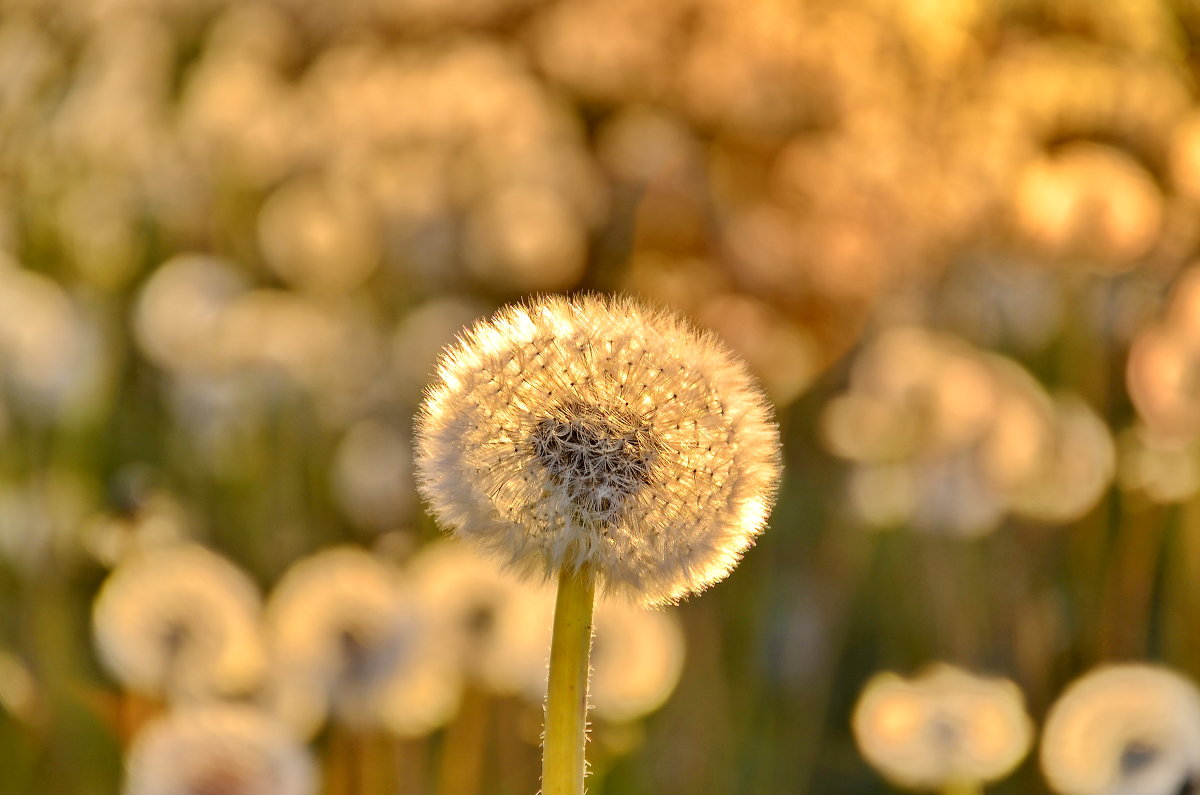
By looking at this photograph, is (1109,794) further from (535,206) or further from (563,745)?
(535,206)

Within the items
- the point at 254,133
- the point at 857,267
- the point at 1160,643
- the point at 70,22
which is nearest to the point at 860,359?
the point at 857,267

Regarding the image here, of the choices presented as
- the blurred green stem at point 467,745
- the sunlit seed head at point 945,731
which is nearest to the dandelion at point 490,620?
the blurred green stem at point 467,745

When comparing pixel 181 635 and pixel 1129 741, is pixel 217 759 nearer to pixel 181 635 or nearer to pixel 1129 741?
pixel 181 635

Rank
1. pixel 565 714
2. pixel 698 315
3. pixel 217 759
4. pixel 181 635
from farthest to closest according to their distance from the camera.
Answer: pixel 698 315
pixel 181 635
pixel 217 759
pixel 565 714

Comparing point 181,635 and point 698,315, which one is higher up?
point 698,315

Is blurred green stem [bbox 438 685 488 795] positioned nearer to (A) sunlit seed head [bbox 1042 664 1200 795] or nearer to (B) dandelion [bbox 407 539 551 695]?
(B) dandelion [bbox 407 539 551 695]

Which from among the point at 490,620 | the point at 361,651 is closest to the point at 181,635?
the point at 361,651
